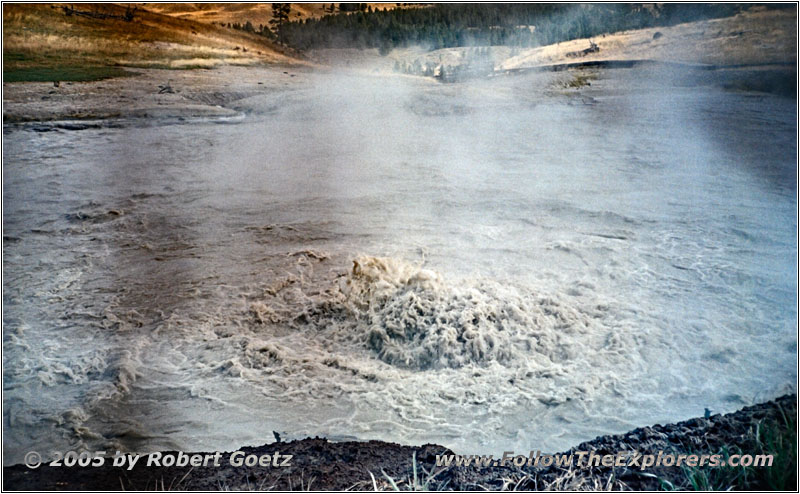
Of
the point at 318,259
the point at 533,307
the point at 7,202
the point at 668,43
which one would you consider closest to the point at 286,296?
the point at 318,259

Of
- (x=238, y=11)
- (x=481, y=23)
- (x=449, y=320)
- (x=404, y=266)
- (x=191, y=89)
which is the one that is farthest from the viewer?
(x=481, y=23)

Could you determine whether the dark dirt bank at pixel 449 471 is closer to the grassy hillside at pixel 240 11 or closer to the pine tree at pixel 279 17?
the grassy hillside at pixel 240 11

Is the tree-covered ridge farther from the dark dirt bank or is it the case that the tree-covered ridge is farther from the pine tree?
the dark dirt bank

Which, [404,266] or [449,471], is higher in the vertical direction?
[404,266]

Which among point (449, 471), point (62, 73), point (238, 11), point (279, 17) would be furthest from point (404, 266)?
point (62, 73)

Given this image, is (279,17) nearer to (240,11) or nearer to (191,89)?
(240,11)

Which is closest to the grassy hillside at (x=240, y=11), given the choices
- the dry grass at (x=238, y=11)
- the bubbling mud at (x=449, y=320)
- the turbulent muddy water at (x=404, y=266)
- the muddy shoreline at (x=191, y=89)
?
the dry grass at (x=238, y=11)

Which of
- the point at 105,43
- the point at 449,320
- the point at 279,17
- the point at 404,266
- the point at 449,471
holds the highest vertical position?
the point at 279,17
